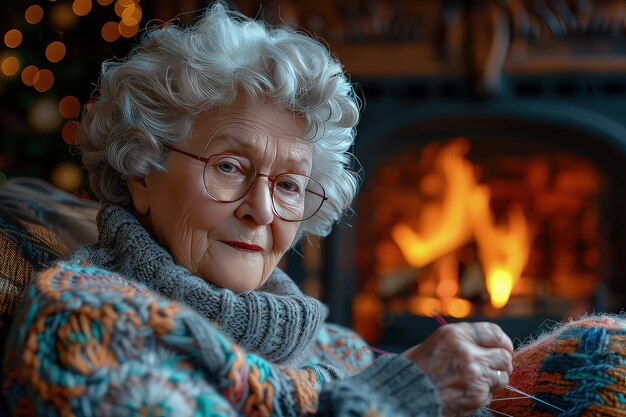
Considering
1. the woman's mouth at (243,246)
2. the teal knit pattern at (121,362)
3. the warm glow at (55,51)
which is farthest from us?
the warm glow at (55,51)

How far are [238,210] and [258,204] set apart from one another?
30 millimetres

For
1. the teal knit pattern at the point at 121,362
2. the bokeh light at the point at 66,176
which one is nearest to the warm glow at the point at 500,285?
the bokeh light at the point at 66,176

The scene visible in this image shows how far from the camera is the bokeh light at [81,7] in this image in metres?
3.04

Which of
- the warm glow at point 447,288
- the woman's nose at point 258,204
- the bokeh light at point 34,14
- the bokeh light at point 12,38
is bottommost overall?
the warm glow at point 447,288

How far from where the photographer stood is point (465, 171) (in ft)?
9.72

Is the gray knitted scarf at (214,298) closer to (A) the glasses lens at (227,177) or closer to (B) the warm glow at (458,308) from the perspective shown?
(A) the glasses lens at (227,177)

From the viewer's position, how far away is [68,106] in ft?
9.85

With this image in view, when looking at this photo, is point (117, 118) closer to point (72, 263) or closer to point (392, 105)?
point (72, 263)

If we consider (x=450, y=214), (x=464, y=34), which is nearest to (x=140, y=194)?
(x=464, y=34)

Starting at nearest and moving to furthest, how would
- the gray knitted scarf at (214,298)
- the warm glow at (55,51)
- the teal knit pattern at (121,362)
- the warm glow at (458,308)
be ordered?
the teal knit pattern at (121,362) < the gray knitted scarf at (214,298) < the warm glow at (458,308) < the warm glow at (55,51)

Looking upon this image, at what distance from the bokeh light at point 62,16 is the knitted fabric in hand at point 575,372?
94.1 inches

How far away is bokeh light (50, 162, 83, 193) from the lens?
2.94m

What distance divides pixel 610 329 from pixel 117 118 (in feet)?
2.45

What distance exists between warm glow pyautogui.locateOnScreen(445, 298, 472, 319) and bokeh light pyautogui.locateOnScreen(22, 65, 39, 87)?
1.73 metres
